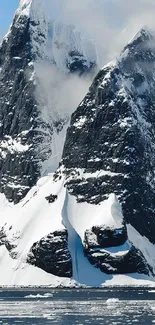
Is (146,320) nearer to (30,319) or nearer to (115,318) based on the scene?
(115,318)

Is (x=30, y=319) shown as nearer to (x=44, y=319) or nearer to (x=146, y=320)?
(x=44, y=319)

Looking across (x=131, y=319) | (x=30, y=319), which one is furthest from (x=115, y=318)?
(x=30, y=319)

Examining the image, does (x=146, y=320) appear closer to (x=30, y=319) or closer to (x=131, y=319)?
(x=131, y=319)

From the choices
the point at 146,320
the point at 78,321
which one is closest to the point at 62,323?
the point at 78,321

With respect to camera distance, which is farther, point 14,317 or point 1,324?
point 14,317

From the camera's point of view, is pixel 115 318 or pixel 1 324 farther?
pixel 115 318

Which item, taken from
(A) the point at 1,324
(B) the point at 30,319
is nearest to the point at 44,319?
(B) the point at 30,319

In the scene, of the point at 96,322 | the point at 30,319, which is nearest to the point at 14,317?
the point at 30,319
